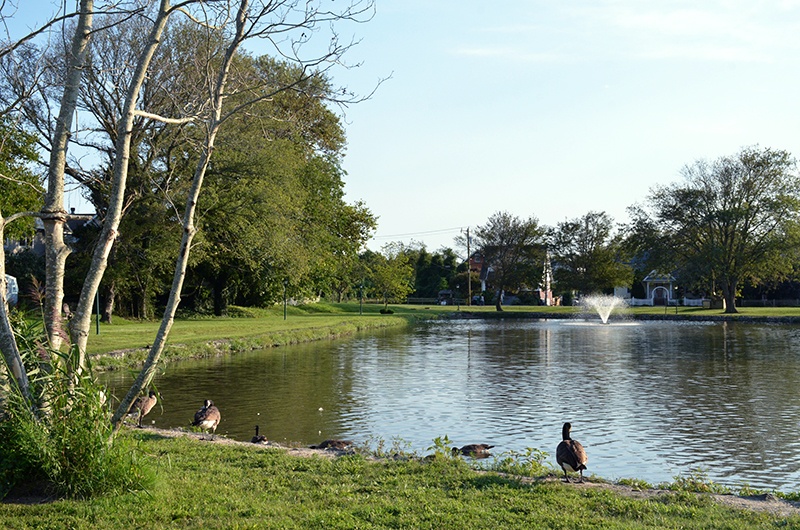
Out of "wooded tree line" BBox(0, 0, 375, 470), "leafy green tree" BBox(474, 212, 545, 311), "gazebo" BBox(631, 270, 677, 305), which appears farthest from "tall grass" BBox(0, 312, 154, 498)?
"gazebo" BBox(631, 270, 677, 305)

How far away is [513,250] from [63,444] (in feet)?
249

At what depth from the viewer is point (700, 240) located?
71.8 m

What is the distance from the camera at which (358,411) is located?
17.5 meters

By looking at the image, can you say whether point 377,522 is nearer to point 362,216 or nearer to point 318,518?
point 318,518

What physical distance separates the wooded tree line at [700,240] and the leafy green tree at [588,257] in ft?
0.36

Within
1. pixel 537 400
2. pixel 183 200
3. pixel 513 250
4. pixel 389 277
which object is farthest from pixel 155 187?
pixel 513 250

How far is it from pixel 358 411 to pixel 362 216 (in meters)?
40.7

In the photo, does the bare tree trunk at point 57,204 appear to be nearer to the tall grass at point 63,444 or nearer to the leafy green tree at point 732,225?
the tall grass at point 63,444

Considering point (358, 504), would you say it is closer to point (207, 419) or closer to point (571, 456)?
point (571, 456)

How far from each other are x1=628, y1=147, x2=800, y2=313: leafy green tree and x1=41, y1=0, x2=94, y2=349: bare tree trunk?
66605mm

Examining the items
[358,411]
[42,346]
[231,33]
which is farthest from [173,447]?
[358,411]

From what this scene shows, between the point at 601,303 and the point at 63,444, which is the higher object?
the point at 601,303

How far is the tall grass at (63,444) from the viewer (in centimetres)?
748

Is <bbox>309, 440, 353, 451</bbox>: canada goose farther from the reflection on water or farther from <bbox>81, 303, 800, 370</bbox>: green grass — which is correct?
<bbox>81, 303, 800, 370</bbox>: green grass
